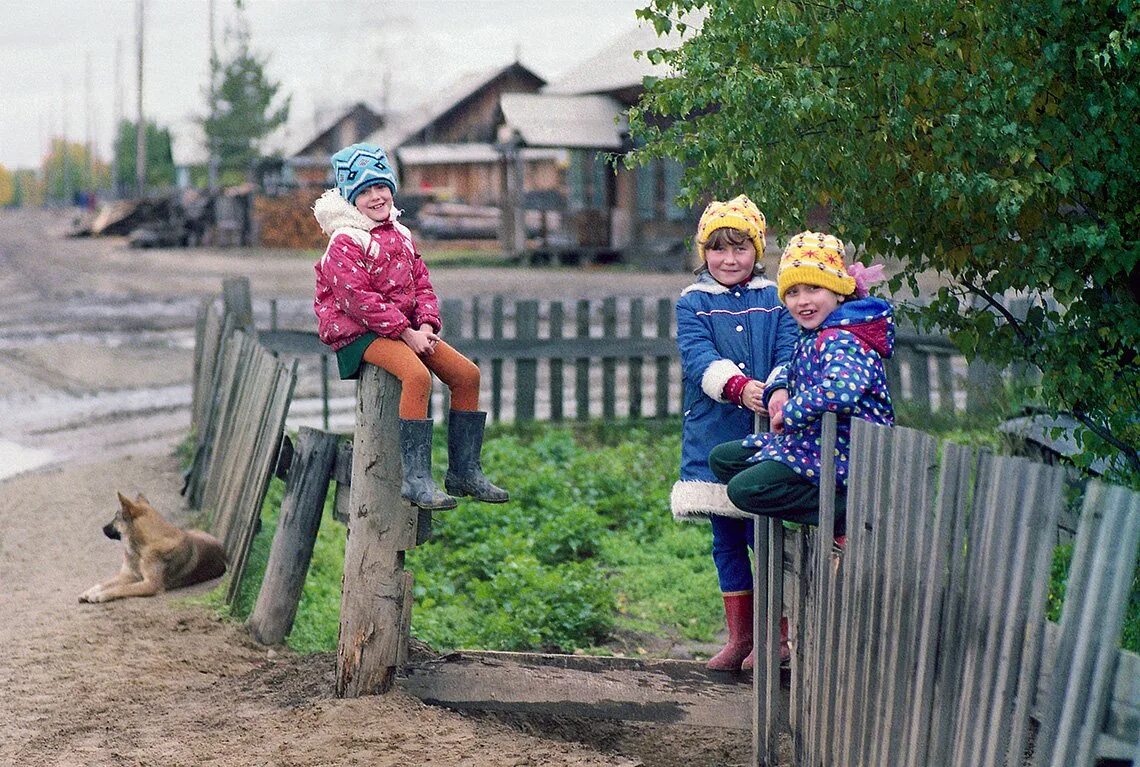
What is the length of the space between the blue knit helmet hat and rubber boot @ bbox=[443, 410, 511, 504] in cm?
84

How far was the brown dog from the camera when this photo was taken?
6.85 m

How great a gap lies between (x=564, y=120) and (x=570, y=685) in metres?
25.7

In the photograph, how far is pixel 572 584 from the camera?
22.1 ft

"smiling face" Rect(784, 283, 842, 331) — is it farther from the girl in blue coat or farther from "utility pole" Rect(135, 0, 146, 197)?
"utility pole" Rect(135, 0, 146, 197)

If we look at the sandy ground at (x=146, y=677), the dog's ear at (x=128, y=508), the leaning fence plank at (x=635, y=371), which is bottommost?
the sandy ground at (x=146, y=677)

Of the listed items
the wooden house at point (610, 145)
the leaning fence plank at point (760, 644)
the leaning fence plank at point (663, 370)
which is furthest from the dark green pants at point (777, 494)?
the wooden house at point (610, 145)

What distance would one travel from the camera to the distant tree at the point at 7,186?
560 ft

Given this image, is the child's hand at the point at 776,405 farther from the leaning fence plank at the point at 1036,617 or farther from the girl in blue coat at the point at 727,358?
the leaning fence plank at the point at 1036,617

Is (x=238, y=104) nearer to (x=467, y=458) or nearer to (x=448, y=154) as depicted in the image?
(x=448, y=154)

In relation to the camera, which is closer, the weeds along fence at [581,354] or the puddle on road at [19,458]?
the puddle on road at [19,458]

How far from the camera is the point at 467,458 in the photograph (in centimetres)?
512

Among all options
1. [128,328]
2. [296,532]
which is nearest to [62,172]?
[128,328]

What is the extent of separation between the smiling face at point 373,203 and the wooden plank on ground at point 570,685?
5.24 feet

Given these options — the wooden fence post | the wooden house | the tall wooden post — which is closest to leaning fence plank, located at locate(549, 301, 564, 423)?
the wooden fence post
